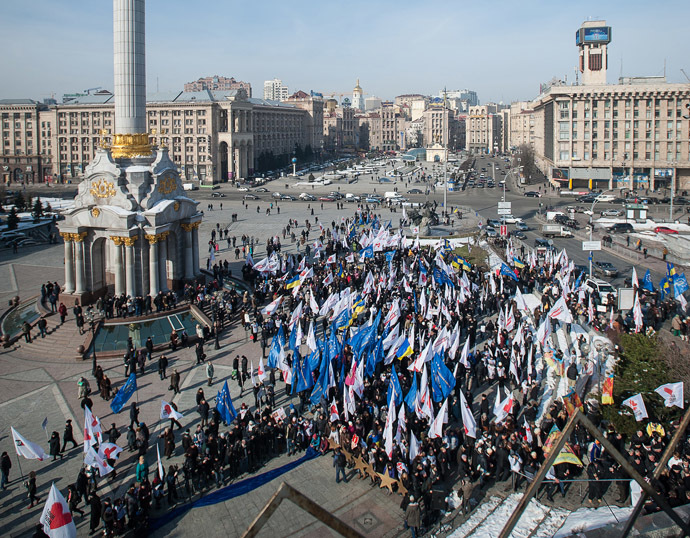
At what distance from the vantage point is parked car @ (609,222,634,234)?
54600mm

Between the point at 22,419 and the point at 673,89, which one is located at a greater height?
the point at 673,89

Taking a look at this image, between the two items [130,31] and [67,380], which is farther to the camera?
[130,31]

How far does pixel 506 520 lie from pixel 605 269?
28.7 metres

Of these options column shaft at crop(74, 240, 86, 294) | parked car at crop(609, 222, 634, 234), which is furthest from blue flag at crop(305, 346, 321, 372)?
parked car at crop(609, 222, 634, 234)

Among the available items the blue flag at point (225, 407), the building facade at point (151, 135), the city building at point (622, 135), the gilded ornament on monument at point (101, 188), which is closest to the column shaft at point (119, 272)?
the gilded ornament on monument at point (101, 188)

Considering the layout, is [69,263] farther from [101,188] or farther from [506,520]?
[506,520]

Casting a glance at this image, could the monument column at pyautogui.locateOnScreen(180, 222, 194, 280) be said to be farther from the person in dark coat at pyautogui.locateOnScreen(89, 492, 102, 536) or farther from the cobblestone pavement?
the person in dark coat at pyautogui.locateOnScreen(89, 492, 102, 536)

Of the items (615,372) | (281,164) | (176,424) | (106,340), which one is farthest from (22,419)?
(281,164)

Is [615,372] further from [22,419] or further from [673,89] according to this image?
[673,89]

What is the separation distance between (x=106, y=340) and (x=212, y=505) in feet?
48.5

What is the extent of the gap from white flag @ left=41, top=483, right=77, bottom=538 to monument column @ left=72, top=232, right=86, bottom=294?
71.3 ft

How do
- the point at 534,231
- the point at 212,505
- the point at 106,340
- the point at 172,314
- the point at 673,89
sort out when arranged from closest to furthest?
the point at 212,505, the point at 106,340, the point at 172,314, the point at 534,231, the point at 673,89

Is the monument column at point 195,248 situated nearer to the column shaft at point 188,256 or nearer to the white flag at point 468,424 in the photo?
the column shaft at point 188,256

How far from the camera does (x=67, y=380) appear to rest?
24859 mm
